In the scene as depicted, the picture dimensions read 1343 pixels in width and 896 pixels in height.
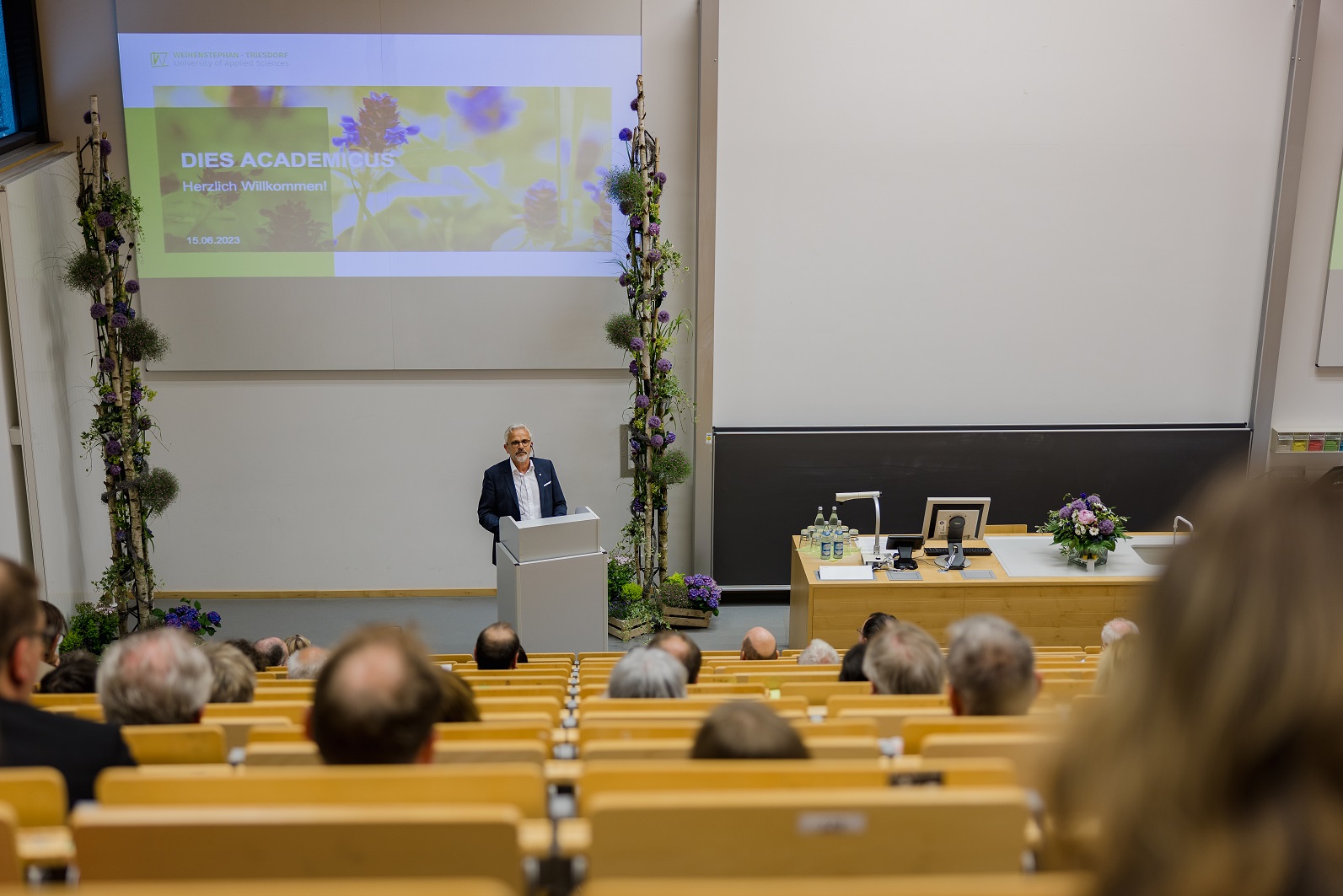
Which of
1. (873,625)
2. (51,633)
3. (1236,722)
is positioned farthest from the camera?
(873,625)

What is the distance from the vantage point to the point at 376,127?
7480mm

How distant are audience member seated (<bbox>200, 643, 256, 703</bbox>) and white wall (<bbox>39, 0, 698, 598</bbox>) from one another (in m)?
4.51

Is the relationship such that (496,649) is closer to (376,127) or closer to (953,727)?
(953,727)

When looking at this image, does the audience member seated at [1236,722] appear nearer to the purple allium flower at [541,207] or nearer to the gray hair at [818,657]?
the gray hair at [818,657]

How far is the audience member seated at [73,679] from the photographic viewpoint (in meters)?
3.74

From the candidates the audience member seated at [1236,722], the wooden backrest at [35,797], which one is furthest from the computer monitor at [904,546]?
the audience member seated at [1236,722]

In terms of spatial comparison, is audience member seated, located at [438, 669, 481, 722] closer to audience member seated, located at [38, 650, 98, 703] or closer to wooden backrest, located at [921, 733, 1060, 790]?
wooden backrest, located at [921, 733, 1060, 790]

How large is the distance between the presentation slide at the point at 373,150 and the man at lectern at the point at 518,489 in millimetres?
1671

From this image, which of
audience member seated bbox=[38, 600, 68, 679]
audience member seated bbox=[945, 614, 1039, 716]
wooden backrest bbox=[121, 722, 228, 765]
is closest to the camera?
wooden backrest bbox=[121, 722, 228, 765]

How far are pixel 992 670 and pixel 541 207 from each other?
5.80m

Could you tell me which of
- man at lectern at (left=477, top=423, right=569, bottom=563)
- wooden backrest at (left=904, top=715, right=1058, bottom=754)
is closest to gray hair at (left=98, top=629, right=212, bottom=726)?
wooden backrest at (left=904, top=715, right=1058, bottom=754)

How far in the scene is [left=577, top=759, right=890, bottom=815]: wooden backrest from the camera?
6.40 feet

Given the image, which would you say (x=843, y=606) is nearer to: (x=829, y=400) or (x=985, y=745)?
(x=829, y=400)

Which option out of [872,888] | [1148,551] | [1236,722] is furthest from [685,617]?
[1236,722]
